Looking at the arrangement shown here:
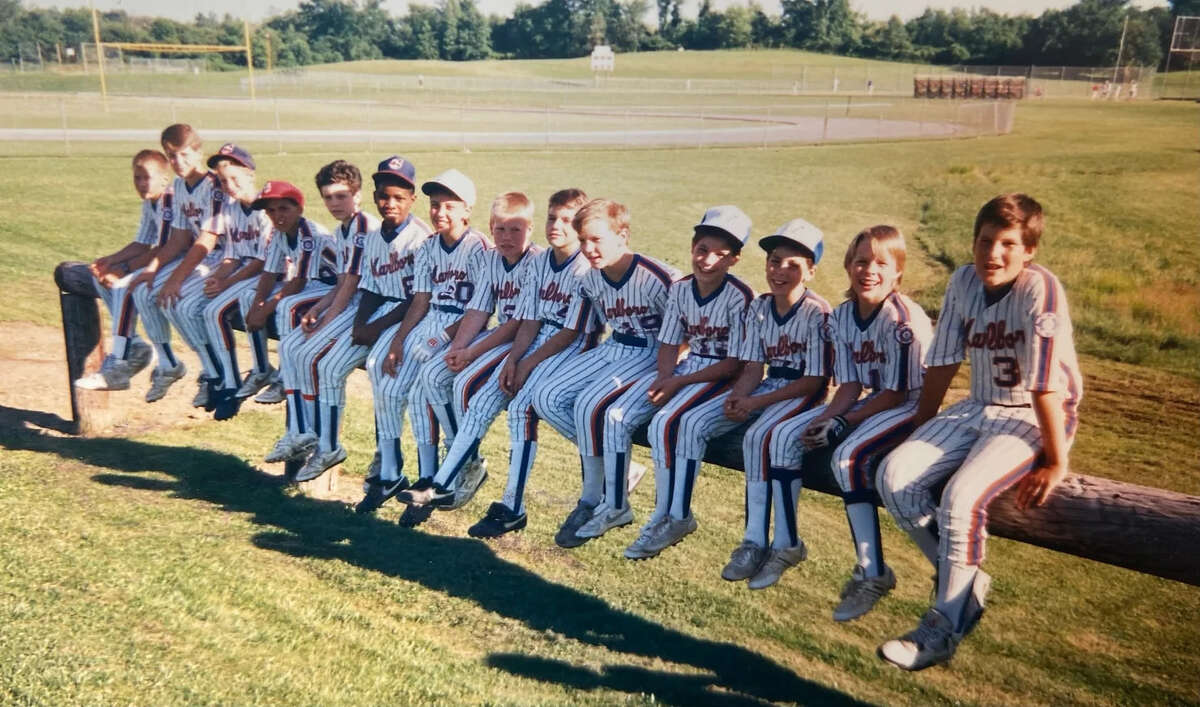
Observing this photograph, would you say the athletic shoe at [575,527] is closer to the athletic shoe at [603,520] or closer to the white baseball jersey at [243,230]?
the athletic shoe at [603,520]

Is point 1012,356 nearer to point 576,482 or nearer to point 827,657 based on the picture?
point 827,657

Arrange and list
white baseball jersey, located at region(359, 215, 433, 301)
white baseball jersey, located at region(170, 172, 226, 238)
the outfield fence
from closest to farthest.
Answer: white baseball jersey, located at region(359, 215, 433, 301), white baseball jersey, located at region(170, 172, 226, 238), the outfield fence

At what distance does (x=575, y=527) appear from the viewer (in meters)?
3.74

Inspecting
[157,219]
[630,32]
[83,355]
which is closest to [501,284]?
[157,219]

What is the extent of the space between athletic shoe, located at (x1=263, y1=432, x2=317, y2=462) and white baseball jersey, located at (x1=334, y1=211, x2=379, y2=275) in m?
0.89

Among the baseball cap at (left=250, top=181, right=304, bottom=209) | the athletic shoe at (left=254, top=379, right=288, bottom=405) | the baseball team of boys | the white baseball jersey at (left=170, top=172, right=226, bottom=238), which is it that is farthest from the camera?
the white baseball jersey at (left=170, top=172, right=226, bottom=238)

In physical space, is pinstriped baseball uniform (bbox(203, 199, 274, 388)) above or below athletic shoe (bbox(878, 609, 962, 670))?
above

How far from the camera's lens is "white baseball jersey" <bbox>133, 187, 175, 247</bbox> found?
228 inches

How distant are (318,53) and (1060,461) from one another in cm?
6023

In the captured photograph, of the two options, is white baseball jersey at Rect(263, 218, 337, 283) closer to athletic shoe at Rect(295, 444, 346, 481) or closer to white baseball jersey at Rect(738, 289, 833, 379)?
athletic shoe at Rect(295, 444, 346, 481)

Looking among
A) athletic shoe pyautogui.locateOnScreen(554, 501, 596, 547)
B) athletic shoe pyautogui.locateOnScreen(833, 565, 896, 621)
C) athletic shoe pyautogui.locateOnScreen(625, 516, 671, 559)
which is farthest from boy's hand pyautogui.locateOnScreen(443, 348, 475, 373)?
athletic shoe pyautogui.locateOnScreen(833, 565, 896, 621)

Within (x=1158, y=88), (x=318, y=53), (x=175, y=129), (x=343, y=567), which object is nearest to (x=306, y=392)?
(x=343, y=567)

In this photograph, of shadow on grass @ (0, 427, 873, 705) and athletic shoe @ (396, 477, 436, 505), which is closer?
shadow on grass @ (0, 427, 873, 705)

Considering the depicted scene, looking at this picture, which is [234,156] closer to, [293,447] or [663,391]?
[293,447]
